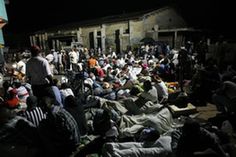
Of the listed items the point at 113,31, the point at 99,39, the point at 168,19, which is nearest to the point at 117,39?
the point at 113,31

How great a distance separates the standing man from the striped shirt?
42.6 inches

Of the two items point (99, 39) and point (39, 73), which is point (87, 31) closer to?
point (99, 39)

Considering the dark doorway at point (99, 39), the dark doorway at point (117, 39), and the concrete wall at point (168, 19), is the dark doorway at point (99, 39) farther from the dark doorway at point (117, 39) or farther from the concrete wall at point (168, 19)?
the concrete wall at point (168, 19)

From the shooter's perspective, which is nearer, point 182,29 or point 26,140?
point 26,140

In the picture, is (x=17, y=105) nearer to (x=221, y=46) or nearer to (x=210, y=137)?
(x=210, y=137)

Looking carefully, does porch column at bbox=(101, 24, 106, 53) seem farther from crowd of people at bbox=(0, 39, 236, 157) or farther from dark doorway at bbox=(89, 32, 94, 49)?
crowd of people at bbox=(0, 39, 236, 157)

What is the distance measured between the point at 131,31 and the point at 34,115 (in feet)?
71.6

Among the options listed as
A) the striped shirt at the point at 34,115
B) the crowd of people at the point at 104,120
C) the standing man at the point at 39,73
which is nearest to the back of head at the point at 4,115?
the crowd of people at the point at 104,120

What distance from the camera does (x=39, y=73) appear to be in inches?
282

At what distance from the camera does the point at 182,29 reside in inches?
975

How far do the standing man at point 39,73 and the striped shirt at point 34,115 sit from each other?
42.6 inches

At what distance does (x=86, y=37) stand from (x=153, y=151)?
2530 cm

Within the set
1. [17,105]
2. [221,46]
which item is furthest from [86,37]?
[17,105]

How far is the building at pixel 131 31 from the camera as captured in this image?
25281mm
